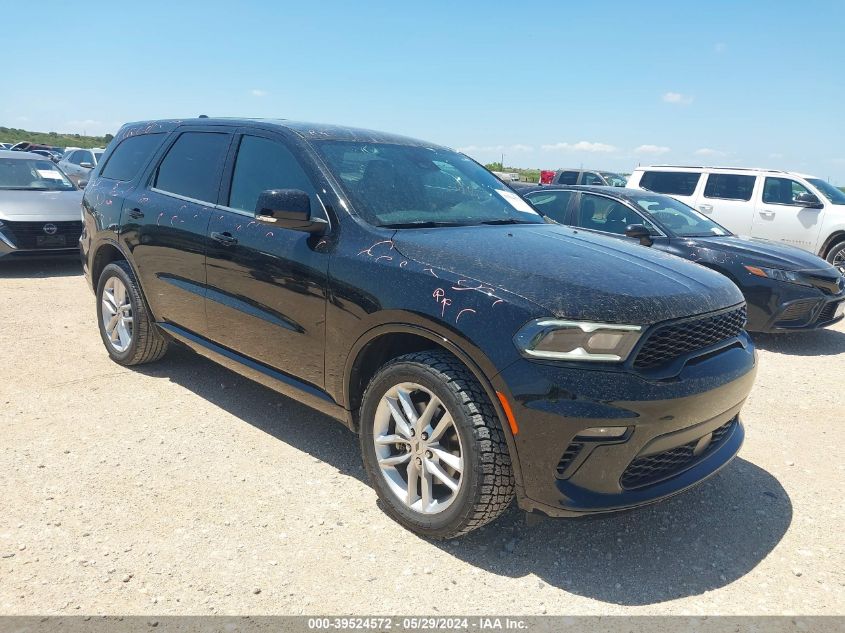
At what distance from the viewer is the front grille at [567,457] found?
2.39 meters

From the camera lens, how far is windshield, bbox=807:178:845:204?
33.5 ft

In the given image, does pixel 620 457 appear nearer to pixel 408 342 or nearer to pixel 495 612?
pixel 495 612

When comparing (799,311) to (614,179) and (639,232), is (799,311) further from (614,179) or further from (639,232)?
(614,179)

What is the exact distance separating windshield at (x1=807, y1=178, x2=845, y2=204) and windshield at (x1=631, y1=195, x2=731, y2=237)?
437 centimetres

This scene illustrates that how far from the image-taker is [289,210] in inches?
121

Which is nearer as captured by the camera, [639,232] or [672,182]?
[639,232]

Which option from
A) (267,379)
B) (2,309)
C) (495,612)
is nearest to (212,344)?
(267,379)

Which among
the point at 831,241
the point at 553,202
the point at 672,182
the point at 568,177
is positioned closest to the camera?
the point at 553,202

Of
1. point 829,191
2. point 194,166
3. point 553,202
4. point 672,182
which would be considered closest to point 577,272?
point 194,166

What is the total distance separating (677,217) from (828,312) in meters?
1.78

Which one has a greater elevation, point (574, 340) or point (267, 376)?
point (574, 340)

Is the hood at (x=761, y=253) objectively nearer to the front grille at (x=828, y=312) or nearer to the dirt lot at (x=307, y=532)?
the front grille at (x=828, y=312)

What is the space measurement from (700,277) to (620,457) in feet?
3.55

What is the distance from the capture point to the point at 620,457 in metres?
2.41
